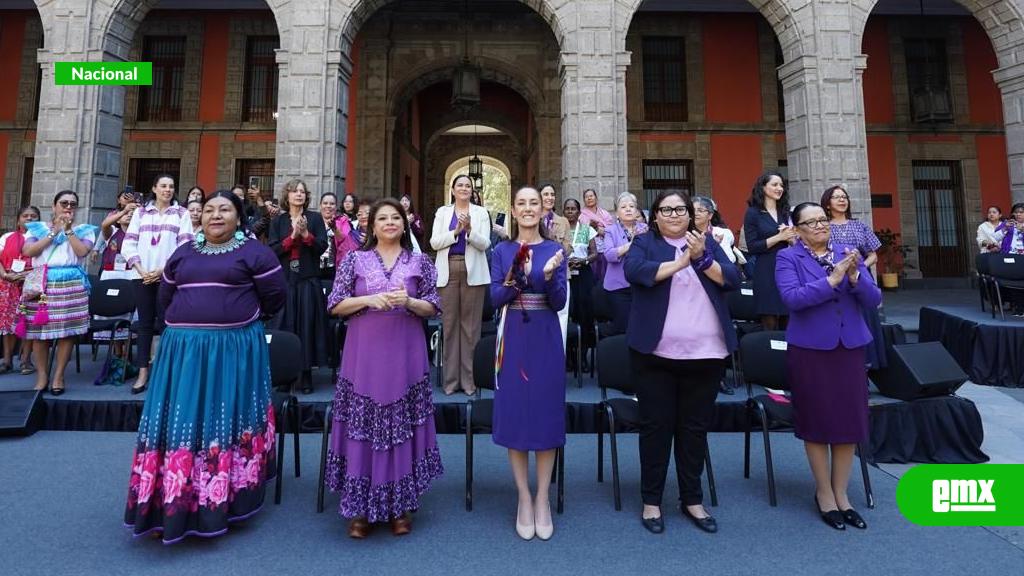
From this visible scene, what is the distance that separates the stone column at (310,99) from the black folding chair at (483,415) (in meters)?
5.41

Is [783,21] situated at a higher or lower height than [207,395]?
higher

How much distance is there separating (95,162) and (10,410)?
552 centimetres

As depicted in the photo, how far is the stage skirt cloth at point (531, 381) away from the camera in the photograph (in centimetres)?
257

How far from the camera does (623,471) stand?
135 inches

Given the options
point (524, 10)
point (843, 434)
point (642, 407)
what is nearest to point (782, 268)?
point (843, 434)

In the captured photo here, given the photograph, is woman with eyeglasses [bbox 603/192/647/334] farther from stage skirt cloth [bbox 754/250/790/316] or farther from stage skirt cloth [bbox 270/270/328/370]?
stage skirt cloth [bbox 270/270/328/370]

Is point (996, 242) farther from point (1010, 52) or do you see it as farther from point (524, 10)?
point (524, 10)

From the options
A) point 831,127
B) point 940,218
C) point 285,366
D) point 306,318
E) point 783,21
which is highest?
point 783,21

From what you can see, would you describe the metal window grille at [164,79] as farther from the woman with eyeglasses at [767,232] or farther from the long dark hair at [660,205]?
the long dark hair at [660,205]

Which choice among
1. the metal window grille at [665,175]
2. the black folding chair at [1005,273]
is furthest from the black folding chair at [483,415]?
the metal window grille at [665,175]

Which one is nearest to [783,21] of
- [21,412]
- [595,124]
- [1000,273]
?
[595,124]

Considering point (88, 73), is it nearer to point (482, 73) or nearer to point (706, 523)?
point (482, 73)

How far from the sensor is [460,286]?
4.56m

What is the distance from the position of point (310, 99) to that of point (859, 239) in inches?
290
